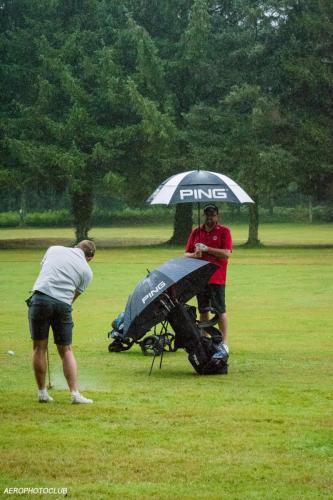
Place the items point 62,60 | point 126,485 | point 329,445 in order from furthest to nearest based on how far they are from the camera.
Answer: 1. point 62,60
2. point 329,445
3. point 126,485

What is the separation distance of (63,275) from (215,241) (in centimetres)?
377

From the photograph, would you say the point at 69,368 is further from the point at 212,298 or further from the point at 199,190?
the point at 199,190

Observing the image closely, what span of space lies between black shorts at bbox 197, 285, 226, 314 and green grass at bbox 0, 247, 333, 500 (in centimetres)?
76

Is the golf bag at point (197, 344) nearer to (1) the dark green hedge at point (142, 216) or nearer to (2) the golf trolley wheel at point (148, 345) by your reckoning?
(2) the golf trolley wheel at point (148, 345)

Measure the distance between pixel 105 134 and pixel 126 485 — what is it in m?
45.5

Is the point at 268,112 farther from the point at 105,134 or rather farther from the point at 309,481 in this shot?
the point at 309,481

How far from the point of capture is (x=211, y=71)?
53.2 meters

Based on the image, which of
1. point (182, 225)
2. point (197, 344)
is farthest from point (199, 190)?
point (182, 225)

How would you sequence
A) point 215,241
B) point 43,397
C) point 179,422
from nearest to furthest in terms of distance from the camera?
1. point 179,422
2. point 43,397
3. point 215,241

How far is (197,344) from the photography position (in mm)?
12539

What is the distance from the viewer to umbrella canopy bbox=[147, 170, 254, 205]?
13742 mm

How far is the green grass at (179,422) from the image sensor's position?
24.2 feet

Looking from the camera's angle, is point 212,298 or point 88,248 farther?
point 212,298

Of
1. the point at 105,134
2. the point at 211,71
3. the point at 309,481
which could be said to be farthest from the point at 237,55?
the point at 309,481
